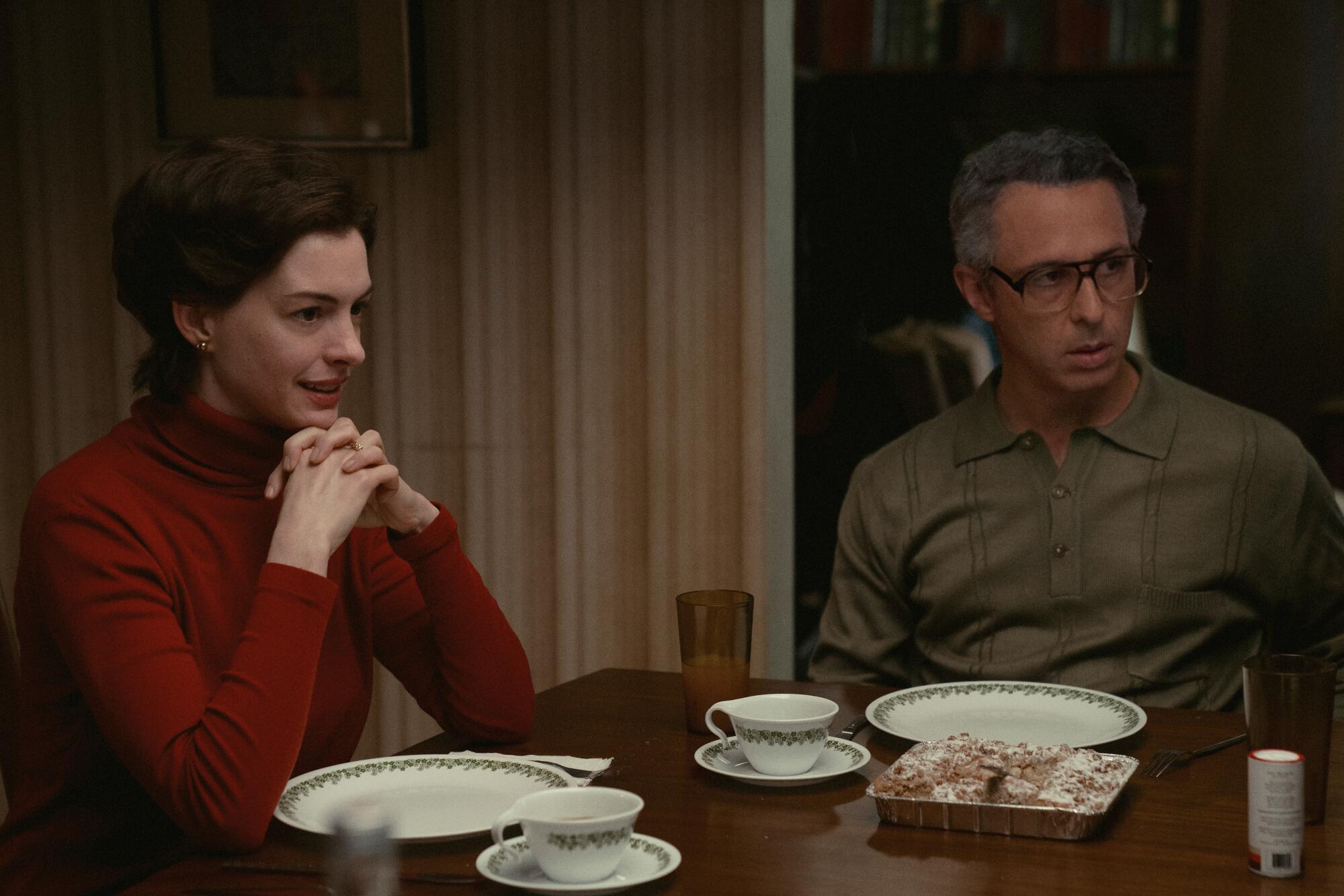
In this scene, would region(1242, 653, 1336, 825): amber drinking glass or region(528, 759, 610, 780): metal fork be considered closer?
region(1242, 653, 1336, 825): amber drinking glass

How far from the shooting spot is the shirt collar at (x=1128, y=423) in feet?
6.16

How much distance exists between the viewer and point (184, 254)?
1496mm

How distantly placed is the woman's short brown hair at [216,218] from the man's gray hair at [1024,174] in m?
0.89

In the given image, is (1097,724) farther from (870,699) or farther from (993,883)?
(993,883)

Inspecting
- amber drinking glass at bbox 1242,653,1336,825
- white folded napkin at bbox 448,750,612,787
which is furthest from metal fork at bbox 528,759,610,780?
amber drinking glass at bbox 1242,653,1336,825

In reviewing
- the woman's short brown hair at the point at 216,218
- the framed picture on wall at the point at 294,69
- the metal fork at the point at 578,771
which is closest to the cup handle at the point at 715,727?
the metal fork at the point at 578,771

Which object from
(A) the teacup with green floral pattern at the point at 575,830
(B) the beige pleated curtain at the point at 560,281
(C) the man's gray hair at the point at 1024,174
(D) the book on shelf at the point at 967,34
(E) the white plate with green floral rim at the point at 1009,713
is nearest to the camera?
(A) the teacup with green floral pattern at the point at 575,830

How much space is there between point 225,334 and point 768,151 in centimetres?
141

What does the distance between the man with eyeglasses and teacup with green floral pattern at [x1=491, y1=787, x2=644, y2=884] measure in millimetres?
904

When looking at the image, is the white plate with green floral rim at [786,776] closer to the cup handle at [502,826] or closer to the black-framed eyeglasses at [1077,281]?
the cup handle at [502,826]

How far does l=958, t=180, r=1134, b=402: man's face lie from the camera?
1.87m

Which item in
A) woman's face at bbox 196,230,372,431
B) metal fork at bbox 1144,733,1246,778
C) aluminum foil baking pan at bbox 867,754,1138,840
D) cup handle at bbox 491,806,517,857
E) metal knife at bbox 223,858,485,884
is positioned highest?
woman's face at bbox 196,230,372,431

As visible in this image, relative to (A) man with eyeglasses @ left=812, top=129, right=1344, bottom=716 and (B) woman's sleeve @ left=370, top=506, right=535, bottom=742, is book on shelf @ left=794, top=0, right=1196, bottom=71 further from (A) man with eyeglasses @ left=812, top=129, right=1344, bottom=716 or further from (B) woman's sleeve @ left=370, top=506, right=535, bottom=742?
(B) woman's sleeve @ left=370, top=506, right=535, bottom=742

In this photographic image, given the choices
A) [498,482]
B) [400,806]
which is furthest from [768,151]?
[400,806]
